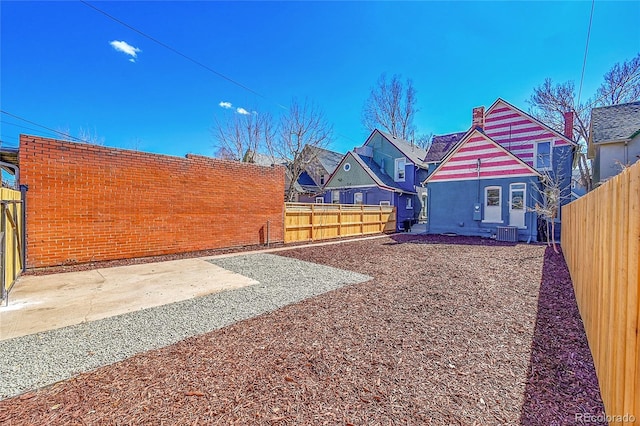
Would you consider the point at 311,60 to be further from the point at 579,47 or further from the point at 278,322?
the point at 278,322

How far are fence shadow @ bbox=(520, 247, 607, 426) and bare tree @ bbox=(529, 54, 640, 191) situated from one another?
18.2 metres

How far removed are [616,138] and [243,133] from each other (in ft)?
65.5

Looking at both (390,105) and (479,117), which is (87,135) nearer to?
(479,117)

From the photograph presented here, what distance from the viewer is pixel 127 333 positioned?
3301mm

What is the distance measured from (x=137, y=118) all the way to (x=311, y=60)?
12413mm

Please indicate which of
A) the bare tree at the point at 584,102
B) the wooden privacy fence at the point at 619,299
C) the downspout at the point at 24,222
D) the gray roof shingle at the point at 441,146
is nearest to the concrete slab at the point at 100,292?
the downspout at the point at 24,222

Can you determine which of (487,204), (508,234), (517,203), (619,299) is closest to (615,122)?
(517,203)

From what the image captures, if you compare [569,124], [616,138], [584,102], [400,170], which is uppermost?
[584,102]

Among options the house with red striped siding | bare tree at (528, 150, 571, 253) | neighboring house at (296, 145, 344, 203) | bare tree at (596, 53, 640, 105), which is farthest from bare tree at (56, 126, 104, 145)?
bare tree at (596, 53, 640, 105)

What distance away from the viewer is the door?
1288cm

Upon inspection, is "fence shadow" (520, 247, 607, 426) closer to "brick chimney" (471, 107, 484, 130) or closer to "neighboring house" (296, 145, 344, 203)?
"brick chimney" (471, 107, 484, 130)

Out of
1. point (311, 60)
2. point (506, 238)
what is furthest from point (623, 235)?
point (311, 60)

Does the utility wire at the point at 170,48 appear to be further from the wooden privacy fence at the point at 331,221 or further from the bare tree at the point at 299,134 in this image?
the wooden privacy fence at the point at 331,221

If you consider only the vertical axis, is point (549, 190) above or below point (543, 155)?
below
